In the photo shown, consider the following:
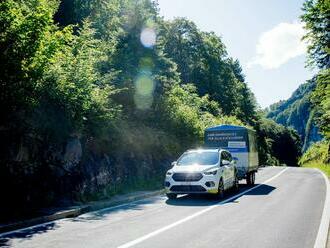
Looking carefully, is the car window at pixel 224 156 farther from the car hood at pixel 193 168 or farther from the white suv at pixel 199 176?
the car hood at pixel 193 168

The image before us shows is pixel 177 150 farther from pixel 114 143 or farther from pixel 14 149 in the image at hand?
pixel 14 149

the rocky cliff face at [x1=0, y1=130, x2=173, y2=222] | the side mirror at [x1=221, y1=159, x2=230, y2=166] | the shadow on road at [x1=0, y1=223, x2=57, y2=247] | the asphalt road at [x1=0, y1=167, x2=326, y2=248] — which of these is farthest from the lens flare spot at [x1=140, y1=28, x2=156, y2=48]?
the shadow on road at [x1=0, y1=223, x2=57, y2=247]

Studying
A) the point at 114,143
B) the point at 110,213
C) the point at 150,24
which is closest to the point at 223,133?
the point at 114,143

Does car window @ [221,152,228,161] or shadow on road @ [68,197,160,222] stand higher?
car window @ [221,152,228,161]

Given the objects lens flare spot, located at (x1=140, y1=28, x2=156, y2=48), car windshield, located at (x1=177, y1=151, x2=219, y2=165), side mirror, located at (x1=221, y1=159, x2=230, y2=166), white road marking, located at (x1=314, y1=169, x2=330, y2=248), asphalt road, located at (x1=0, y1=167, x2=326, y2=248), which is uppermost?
lens flare spot, located at (x1=140, y1=28, x2=156, y2=48)

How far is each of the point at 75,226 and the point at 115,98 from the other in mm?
14338

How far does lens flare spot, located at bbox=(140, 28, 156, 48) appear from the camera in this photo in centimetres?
2888

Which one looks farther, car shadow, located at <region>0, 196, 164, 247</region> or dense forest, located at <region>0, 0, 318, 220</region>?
dense forest, located at <region>0, 0, 318, 220</region>

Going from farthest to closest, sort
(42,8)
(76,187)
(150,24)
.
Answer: (150,24) → (76,187) → (42,8)

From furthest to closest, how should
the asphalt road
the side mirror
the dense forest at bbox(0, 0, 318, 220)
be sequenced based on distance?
the side mirror → the dense forest at bbox(0, 0, 318, 220) → the asphalt road

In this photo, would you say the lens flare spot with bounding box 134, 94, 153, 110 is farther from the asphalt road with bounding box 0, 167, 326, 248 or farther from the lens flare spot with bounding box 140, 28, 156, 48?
the asphalt road with bounding box 0, 167, 326, 248

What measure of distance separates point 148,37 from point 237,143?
35.7 ft

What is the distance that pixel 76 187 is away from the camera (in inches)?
588


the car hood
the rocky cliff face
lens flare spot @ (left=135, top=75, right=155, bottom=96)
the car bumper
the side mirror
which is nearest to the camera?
the rocky cliff face
